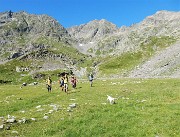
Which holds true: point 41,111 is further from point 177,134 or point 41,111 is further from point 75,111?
point 177,134

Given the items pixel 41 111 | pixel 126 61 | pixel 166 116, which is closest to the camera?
pixel 166 116

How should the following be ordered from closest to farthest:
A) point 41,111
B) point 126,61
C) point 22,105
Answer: point 41,111, point 22,105, point 126,61

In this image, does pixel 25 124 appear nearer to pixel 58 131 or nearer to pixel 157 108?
pixel 58 131

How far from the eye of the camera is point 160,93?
151 feet

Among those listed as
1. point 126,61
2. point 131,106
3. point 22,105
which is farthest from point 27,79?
point 131,106

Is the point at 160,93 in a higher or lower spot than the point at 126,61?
lower

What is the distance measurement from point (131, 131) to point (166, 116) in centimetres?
506

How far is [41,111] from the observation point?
35906 mm

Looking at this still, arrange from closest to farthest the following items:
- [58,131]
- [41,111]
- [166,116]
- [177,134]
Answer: [177,134]
[58,131]
[166,116]
[41,111]

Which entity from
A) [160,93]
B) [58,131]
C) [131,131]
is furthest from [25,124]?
[160,93]

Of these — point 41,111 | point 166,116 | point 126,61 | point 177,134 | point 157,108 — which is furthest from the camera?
point 126,61

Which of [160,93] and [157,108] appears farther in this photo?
[160,93]

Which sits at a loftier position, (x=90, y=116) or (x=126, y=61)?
(x=126, y=61)

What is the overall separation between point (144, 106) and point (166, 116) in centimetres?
470
